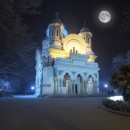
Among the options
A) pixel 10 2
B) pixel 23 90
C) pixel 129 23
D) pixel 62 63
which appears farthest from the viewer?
pixel 23 90

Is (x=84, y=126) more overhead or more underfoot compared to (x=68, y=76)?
more underfoot

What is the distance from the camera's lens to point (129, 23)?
13984 mm

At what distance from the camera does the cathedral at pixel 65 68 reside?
39656 mm

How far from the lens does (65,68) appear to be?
39.9m

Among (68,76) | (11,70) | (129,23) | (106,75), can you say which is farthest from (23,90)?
(129,23)

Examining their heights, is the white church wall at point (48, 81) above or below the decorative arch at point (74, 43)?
below

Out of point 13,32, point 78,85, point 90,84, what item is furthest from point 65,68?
point 13,32

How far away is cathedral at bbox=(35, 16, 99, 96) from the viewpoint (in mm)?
39656

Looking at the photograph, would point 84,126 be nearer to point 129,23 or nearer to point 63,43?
point 129,23

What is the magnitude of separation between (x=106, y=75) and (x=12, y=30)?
54.4m

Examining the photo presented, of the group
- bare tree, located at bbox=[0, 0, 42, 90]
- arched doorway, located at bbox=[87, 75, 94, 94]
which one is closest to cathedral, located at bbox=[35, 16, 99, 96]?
arched doorway, located at bbox=[87, 75, 94, 94]

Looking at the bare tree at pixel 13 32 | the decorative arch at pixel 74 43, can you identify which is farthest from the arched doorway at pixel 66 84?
the bare tree at pixel 13 32

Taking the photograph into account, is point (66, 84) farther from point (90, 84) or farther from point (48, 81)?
point (90, 84)

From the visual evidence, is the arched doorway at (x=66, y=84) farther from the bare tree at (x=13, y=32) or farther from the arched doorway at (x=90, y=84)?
the bare tree at (x=13, y=32)
